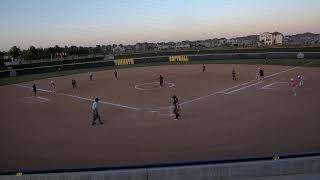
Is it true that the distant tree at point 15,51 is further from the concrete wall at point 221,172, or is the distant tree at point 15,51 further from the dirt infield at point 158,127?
the concrete wall at point 221,172

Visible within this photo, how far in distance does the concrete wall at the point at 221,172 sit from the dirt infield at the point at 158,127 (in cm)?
339

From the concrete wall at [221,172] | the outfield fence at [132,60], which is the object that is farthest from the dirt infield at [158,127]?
the outfield fence at [132,60]

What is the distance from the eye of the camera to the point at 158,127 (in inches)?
698

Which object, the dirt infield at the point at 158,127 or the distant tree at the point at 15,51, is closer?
the dirt infield at the point at 158,127

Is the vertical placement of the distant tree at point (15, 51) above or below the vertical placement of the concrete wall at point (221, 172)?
above

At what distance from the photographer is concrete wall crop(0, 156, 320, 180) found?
9289 millimetres

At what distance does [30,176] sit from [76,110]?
14.6 metres

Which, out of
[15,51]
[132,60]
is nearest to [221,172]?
[132,60]

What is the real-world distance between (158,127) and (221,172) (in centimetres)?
859

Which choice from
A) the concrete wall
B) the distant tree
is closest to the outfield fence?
the concrete wall

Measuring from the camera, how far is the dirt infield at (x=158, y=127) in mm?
13523

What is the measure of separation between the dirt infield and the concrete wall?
3.39 m

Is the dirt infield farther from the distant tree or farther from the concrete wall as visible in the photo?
the distant tree

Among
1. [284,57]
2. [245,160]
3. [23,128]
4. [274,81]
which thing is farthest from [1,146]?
[284,57]
